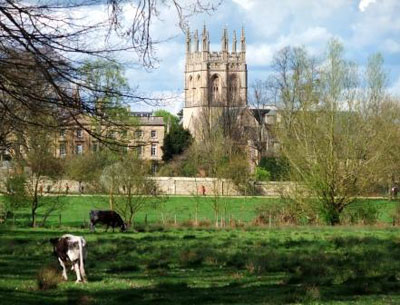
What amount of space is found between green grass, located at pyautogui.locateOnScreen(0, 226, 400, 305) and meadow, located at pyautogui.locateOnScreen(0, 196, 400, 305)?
2 centimetres

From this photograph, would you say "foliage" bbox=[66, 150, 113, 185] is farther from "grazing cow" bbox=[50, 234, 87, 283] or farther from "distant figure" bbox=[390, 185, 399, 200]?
"grazing cow" bbox=[50, 234, 87, 283]

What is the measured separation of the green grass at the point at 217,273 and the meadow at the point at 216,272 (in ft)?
0.05

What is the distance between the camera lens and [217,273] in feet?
44.8

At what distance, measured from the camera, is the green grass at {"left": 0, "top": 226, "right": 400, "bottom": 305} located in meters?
10.4

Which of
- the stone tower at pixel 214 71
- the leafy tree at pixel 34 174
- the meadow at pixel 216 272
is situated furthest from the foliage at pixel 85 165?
the stone tower at pixel 214 71

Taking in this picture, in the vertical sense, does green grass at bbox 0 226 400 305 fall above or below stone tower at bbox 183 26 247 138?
below

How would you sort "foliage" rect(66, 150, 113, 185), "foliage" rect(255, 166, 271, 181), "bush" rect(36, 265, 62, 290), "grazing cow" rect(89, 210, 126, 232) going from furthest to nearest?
"foliage" rect(255, 166, 271, 181) < "foliage" rect(66, 150, 113, 185) < "grazing cow" rect(89, 210, 126, 232) < "bush" rect(36, 265, 62, 290)

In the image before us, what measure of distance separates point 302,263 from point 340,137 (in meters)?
19.6

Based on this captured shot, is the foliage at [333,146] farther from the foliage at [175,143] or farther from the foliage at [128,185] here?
the foliage at [175,143]

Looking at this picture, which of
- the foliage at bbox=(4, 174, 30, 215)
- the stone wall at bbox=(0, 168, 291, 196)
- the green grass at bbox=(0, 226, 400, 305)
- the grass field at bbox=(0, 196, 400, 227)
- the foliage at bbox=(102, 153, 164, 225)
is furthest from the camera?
the stone wall at bbox=(0, 168, 291, 196)

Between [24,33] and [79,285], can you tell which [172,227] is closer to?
[79,285]

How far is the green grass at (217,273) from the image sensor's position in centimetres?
1040

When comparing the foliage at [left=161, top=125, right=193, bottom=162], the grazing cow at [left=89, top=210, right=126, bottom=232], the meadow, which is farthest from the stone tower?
the meadow

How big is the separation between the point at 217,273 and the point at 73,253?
301 cm
